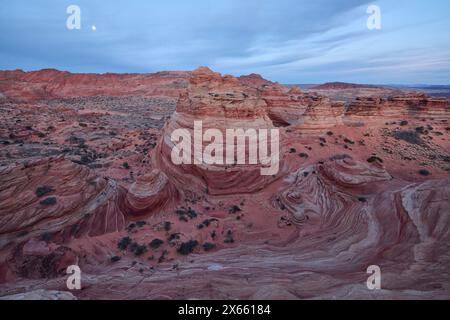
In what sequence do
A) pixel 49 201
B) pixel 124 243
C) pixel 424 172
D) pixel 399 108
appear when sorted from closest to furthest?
pixel 49 201, pixel 124 243, pixel 424 172, pixel 399 108

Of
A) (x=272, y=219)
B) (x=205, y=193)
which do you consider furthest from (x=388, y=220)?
(x=205, y=193)

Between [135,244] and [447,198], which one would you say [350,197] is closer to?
[447,198]

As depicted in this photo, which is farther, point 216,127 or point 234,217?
point 216,127

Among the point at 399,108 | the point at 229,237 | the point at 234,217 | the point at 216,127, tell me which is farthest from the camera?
the point at 399,108

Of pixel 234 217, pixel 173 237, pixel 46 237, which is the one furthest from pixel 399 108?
pixel 46 237

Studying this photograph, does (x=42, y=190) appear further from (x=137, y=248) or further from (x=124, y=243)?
(x=137, y=248)
